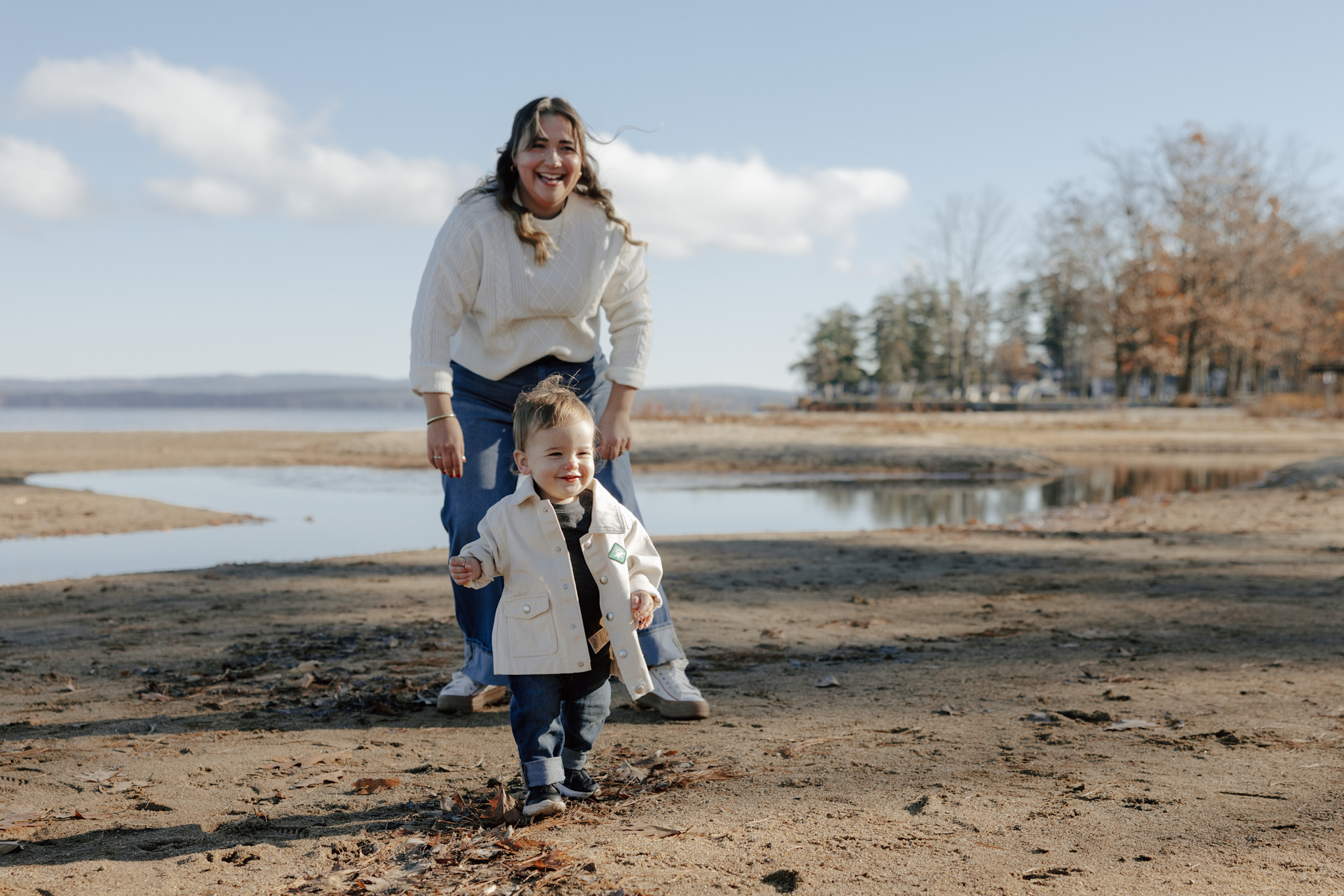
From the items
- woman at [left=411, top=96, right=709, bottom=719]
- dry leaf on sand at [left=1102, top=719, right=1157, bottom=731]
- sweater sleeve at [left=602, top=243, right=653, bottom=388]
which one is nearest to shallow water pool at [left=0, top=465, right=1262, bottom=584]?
woman at [left=411, top=96, right=709, bottom=719]

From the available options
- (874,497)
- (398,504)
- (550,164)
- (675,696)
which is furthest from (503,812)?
(874,497)

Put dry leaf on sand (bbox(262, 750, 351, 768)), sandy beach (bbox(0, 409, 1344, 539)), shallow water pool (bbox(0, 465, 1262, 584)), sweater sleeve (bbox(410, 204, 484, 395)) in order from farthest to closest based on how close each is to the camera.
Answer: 1. sandy beach (bbox(0, 409, 1344, 539))
2. shallow water pool (bbox(0, 465, 1262, 584))
3. sweater sleeve (bbox(410, 204, 484, 395))
4. dry leaf on sand (bbox(262, 750, 351, 768))

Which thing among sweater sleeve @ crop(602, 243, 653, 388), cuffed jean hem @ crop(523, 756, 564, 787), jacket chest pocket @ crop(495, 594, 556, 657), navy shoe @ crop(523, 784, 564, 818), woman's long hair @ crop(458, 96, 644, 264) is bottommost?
navy shoe @ crop(523, 784, 564, 818)

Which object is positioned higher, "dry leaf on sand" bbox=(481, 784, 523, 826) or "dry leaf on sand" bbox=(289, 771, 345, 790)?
Answer: "dry leaf on sand" bbox=(481, 784, 523, 826)

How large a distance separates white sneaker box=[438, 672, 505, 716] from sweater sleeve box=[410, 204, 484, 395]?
1.16 meters

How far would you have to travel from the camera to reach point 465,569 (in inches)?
106

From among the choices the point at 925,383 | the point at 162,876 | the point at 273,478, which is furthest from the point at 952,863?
the point at 925,383

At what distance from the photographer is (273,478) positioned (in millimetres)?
19891

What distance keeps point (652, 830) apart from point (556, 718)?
1.37 feet

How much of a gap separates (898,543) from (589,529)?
7.14 metres

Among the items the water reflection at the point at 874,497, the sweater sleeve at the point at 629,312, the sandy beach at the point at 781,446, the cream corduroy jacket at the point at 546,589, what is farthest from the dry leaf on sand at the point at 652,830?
the sandy beach at the point at 781,446

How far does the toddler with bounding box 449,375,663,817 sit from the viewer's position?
274 cm

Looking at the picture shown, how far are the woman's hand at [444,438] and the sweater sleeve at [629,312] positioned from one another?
24.2 inches

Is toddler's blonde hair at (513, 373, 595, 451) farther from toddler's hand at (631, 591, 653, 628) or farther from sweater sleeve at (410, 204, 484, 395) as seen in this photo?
sweater sleeve at (410, 204, 484, 395)
